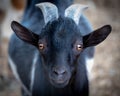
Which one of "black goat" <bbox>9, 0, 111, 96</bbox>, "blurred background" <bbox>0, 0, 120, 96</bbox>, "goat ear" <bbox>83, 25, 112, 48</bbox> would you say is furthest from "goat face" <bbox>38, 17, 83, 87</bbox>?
"blurred background" <bbox>0, 0, 120, 96</bbox>

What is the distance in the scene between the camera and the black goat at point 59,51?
4816 millimetres

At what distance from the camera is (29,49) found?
6195mm

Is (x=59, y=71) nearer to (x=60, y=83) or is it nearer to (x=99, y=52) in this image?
(x=60, y=83)

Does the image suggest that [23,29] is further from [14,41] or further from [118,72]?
[118,72]

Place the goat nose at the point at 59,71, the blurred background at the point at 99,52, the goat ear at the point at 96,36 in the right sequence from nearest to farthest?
the goat nose at the point at 59,71, the goat ear at the point at 96,36, the blurred background at the point at 99,52

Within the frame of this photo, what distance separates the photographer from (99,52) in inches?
356

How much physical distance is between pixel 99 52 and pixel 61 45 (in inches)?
169

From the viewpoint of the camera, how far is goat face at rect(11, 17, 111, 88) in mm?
4770

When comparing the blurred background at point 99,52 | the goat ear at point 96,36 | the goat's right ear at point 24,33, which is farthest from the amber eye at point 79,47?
the blurred background at point 99,52

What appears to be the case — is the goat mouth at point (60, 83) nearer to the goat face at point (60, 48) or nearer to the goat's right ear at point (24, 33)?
the goat face at point (60, 48)

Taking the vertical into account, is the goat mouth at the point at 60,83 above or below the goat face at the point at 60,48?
below

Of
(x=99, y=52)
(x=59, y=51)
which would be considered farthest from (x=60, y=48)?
(x=99, y=52)

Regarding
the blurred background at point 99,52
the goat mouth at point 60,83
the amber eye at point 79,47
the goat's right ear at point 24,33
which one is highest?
the goat's right ear at point 24,33

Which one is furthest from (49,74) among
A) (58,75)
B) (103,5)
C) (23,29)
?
(103,5)
